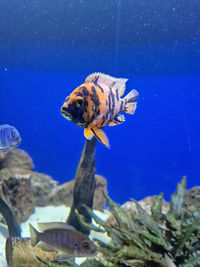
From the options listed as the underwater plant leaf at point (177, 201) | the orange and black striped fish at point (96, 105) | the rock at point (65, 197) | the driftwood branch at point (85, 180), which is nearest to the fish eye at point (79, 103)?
the orange and black striped fish at point (96, 105)

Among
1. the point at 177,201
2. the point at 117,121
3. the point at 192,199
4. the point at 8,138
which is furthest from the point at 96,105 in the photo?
the point at 192,199

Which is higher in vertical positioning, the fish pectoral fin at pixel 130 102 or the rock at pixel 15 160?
the rock at pixel 15 160

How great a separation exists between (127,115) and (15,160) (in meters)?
4.42

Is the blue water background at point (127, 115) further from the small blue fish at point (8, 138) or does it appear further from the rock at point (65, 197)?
the rock at point (65, 197)

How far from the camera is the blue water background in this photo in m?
7.71

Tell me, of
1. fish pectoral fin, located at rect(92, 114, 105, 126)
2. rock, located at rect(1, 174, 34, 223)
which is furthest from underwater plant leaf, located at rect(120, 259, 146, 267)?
rock, located at rect(1, 174, 34, 223)

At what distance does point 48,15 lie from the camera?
5840 mm

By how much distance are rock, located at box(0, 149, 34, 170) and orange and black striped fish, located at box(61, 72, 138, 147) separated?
513cm

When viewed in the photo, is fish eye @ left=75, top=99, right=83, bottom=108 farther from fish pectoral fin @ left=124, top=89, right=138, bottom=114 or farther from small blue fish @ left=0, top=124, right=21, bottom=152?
small blue fish @ left=0, top=124, right=21, bottom=152

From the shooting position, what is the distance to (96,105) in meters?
1.41

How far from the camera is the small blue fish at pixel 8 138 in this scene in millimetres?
2482

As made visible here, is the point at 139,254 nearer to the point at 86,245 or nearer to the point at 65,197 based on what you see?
the point at 86,245

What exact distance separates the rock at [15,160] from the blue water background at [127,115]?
9.55 ft

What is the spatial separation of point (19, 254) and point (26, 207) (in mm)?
2417
